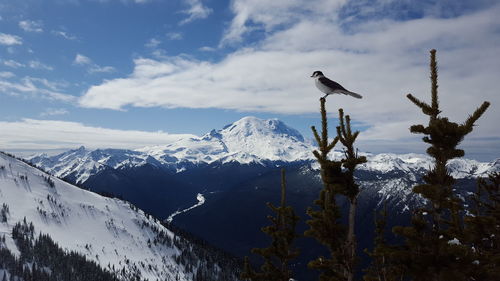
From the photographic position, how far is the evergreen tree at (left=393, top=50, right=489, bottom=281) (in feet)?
38.3

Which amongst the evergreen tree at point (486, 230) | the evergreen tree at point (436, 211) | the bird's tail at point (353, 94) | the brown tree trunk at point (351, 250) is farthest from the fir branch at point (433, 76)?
the evergreen tree at point (486, 230)

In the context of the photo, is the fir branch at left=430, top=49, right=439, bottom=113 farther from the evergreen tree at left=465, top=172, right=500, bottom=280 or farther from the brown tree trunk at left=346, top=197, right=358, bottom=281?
the evergreen tree at left=465, top=172, right=500, bottom=280

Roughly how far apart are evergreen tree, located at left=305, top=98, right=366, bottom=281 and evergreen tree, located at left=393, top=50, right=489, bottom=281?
2.15m

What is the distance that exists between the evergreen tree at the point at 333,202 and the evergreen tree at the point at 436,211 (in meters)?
2.15

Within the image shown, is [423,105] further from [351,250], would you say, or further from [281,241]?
[281,241]

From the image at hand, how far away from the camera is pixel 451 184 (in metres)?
12.3

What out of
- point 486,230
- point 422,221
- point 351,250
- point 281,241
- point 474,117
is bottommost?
point 281,241

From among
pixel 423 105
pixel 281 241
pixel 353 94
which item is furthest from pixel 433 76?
pixel 281 241

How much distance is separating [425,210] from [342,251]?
399cm

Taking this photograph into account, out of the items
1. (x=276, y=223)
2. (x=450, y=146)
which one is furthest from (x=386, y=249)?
(x=276, y=223)

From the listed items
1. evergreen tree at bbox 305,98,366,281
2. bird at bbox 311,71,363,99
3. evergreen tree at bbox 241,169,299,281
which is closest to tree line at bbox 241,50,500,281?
evergreen tree at bbox 305,98,366,281

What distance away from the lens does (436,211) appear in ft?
40.2

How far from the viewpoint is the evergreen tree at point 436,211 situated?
11672 millimetres

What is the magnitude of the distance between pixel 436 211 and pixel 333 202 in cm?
456
